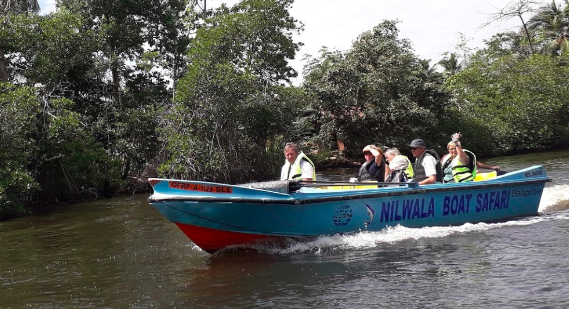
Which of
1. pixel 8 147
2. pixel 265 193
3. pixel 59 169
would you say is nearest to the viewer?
pixel 265 193

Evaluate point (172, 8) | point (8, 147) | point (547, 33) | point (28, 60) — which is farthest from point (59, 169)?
point (547, 33)

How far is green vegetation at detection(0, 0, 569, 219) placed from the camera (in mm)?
17297

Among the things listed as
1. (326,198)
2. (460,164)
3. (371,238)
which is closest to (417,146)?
(460,164)

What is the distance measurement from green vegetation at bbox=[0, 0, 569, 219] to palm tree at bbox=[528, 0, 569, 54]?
7.03 metres

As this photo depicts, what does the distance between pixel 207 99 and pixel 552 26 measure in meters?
32.6

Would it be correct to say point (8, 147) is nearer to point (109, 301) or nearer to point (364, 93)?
point (109, 301)

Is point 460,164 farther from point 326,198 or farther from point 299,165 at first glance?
point 326,198

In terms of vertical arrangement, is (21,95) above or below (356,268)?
above

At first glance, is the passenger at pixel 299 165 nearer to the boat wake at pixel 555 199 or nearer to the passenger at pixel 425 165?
the passenger at pixel 425 165

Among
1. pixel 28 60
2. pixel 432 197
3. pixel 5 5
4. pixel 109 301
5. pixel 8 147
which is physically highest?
pixel 5 5

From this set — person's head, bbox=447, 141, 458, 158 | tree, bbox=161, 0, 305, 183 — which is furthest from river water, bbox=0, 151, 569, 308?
tree, bbox=161, 0, 305, 183

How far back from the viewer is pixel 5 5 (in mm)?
21156

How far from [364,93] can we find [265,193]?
20499 mm

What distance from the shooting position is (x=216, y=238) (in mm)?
7578
